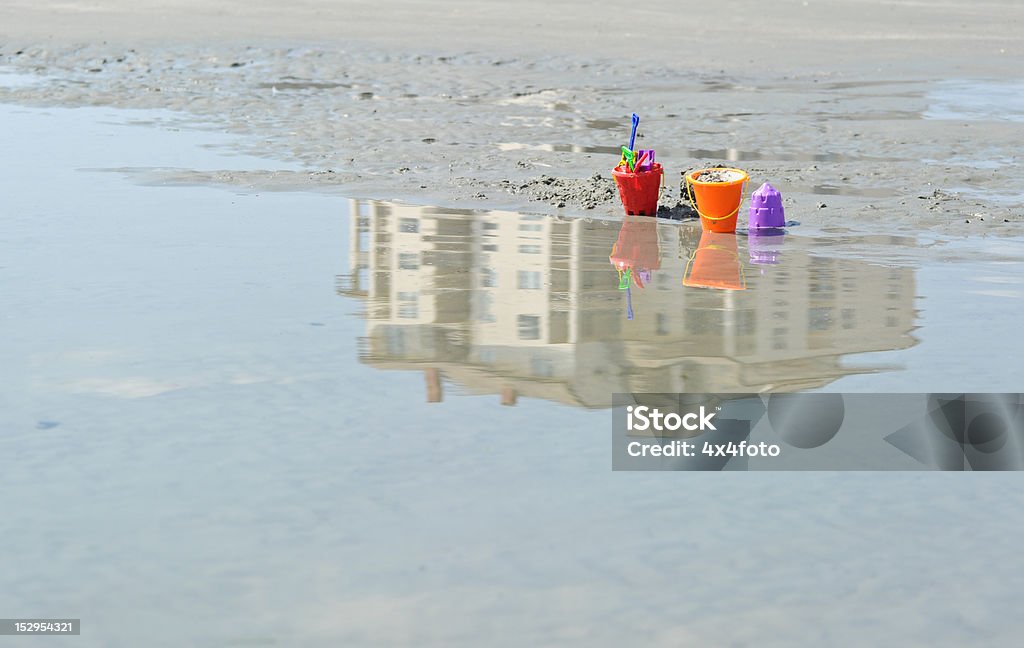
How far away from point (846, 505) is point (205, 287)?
4.30 meters

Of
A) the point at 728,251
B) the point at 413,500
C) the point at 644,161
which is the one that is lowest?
the point at 413,500

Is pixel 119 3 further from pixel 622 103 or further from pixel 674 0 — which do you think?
pixel 622 103

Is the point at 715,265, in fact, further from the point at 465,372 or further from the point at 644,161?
the point at 465,372

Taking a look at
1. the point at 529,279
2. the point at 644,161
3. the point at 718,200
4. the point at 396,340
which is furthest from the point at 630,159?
the point at 396,340

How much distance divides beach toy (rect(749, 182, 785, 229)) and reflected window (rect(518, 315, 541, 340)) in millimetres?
3249

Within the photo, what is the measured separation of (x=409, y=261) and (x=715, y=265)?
1.93m

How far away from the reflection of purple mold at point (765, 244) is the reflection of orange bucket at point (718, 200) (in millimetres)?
201

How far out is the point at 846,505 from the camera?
5.20 meters

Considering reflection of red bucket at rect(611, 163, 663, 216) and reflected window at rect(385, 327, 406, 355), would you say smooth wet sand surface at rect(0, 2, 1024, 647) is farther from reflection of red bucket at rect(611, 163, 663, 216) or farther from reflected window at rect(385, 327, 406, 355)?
reflection of red bucket at rect(611, 163, 663, 216)

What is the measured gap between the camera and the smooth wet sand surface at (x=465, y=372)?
446cm

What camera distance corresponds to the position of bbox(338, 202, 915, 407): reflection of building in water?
6.68 m

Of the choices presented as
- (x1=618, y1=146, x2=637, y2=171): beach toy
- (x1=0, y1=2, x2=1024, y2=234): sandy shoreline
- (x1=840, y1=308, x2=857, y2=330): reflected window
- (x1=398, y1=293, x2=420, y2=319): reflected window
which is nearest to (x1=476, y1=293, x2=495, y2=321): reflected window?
(x1=398, y1=293, x2=420, y2=319): reflected window

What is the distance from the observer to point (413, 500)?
17.0 feet

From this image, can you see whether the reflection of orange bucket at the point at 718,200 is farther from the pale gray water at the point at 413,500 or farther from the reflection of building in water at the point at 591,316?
the pale gray water at the point at 413,500
